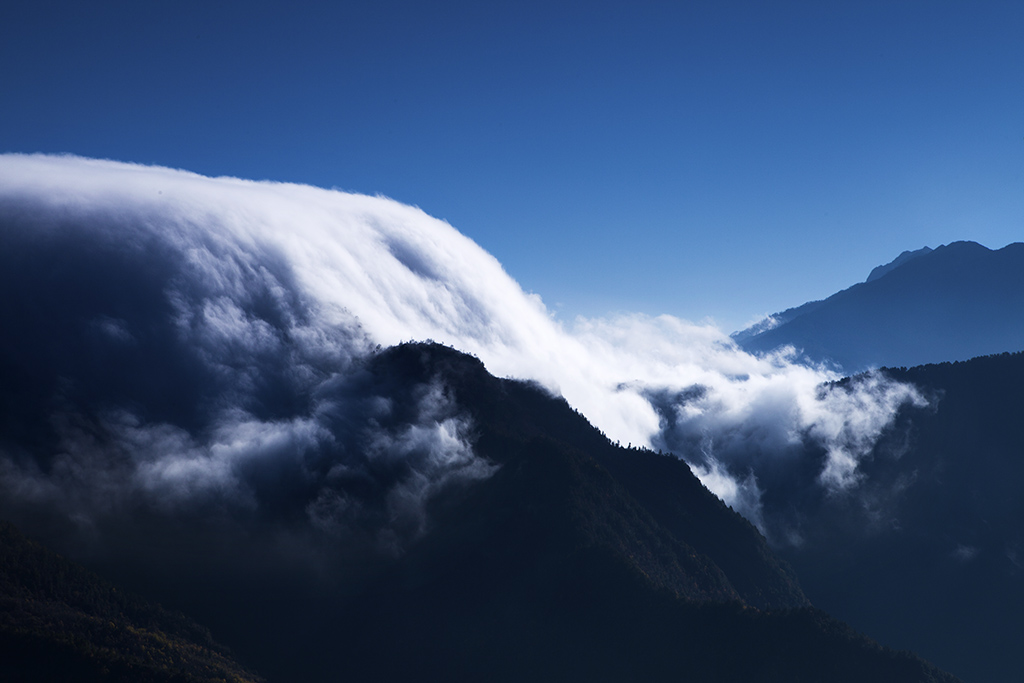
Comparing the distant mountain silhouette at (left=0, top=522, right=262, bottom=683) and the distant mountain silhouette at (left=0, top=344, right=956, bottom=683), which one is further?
the distant mountain silhouette at (left=0, top=344, right=956, bottom=683)

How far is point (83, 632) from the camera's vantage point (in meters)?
112

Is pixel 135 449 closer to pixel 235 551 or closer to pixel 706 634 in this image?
pixel 235 551

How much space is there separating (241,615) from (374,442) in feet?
185

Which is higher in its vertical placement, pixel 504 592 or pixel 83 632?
pixel 83 632

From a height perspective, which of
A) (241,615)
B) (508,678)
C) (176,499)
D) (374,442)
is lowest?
(508,678)

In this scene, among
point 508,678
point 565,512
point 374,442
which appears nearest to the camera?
point 508,678

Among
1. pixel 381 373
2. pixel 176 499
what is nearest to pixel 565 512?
pixel 381 373

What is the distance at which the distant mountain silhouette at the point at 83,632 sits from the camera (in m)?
103

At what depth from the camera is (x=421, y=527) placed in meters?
171

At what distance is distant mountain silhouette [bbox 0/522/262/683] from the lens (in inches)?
4072

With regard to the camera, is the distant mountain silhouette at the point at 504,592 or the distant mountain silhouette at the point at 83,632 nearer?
the distant mountain silhouette at the point at 83,632

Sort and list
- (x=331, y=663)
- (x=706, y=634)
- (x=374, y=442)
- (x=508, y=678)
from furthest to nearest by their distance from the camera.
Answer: (x=374, y=442) < (x=331, y=663) < (x=508, y=678) < (x=706, y=634)

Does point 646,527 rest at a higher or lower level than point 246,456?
lower

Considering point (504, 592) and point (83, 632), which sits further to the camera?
point (504, 592)
